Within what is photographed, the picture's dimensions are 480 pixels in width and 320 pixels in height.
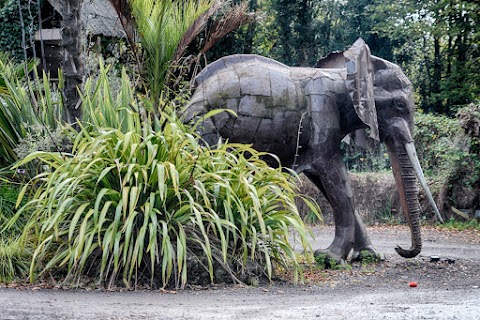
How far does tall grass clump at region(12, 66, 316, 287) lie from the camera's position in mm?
6590

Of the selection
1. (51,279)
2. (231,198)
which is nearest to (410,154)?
(231,198)

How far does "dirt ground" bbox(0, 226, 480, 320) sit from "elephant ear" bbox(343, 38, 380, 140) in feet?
5.65

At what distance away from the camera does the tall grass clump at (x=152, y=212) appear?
259 inches

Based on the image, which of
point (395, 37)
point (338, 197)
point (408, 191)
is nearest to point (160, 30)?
point (338, 197)

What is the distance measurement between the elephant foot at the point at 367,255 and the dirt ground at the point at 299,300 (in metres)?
0.26

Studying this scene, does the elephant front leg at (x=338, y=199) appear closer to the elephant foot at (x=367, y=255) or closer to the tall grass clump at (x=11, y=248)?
the elephant foot at (x=367, y=255)

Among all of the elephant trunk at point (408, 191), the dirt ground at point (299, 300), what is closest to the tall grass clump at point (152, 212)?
the dirt ground at point (299, 300)

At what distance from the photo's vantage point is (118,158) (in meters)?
6.94

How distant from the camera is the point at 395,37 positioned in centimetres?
2188

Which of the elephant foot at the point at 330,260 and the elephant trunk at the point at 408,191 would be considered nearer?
the elephant foot at the point at 330,260

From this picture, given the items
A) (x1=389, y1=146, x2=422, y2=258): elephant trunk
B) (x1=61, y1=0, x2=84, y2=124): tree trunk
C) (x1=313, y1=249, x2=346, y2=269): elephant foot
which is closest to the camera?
(x1=61, y1=0, x2=84, y2=124): tree trunk

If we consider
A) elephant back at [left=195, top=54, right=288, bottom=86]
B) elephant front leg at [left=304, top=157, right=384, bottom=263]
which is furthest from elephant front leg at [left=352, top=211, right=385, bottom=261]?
elephant back at [left=195, top=54, right=288, bottom=86]

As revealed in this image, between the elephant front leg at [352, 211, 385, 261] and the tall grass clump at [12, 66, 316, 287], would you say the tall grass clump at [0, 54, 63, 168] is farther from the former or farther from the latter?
the elephant front leg at [352, 211, 385, 261]

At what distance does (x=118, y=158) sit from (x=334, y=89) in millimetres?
3172
